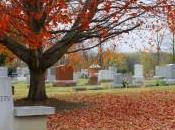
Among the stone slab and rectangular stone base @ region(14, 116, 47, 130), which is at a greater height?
the stone slab

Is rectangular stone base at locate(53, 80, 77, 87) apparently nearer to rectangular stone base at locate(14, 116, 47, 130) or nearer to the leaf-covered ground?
the leaf-covered ground

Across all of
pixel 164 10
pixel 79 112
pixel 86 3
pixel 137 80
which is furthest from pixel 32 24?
pixel 137 80

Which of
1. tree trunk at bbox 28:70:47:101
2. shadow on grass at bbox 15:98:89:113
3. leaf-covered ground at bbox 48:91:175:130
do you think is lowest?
leaf-covered ground at bbox 48:91:175:130

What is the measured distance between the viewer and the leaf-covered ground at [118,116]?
1398cm

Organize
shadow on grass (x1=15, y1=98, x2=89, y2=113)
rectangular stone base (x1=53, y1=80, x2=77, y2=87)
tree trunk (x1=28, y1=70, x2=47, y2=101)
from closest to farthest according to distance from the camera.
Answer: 1. shadow on grass (x1=15, y1=98, x2=89, y2=113)
2. tree trunk (x1=28, y1=70, x2=47, y2=101)
3. rectangular stone base (x1=53, y1=80, x2=77, y2=87)

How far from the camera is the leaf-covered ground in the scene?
550 inches

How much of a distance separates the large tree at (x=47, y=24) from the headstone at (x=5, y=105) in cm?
389

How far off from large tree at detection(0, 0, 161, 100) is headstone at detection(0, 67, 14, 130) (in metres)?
3.89

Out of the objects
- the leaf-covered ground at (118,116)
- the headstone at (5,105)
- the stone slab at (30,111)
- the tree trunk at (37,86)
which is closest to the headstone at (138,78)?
the leaf-covered ground at (118,116)

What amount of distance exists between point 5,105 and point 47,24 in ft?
24.8

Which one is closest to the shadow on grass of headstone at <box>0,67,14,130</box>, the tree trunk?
the tree trunk

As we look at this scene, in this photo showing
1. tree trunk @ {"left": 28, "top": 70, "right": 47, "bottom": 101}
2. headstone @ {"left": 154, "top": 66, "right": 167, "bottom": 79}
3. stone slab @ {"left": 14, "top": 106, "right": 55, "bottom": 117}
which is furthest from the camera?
headstone @ {"left": 154, "top": 66, "right": 167, "bottom": 79}

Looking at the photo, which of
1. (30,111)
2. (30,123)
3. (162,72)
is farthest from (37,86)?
(162,72)

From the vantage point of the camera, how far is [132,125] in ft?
46.1
